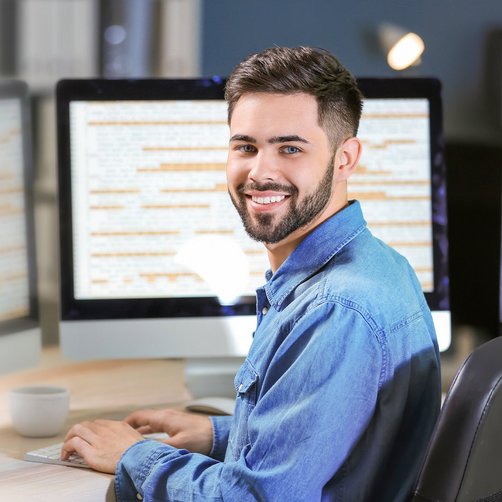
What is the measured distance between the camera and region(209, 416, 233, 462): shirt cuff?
4.84ft

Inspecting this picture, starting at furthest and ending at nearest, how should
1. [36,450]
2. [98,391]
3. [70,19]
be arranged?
[70,19], [98,391], [36,450]

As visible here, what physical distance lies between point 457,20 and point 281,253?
1050 mm

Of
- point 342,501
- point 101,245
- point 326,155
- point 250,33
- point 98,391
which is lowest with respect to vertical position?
point 98,391

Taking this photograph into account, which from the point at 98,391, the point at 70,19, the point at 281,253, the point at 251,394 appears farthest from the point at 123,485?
the point at 70,19

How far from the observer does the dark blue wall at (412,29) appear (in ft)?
6.98

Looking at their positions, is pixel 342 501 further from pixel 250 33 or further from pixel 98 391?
pixel 250 33

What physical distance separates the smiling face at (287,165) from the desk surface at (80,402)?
409 millimetres

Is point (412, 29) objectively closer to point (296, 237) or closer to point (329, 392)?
point (296, 237)

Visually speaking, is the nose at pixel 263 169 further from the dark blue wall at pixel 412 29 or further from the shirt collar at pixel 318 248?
→ the dark blue wall at pixel 412 29

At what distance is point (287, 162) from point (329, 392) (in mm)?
326

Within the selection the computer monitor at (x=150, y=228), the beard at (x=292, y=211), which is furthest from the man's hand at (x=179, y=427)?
the beard at (x=292, y=211)

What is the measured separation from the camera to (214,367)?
6.03ft

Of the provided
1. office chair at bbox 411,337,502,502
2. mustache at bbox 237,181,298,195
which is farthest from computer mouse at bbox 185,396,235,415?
office chair at bbox 411,337,502,502

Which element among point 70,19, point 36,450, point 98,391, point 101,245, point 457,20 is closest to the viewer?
point 36,450
